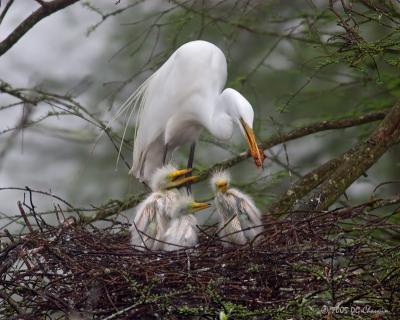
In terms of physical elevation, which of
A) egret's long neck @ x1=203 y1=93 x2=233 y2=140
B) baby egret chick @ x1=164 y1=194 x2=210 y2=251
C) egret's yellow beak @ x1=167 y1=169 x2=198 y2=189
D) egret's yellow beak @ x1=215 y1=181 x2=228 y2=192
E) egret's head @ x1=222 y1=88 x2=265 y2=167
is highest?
egret's long neck @ x1=203 y1=93 x2=233 y2=140

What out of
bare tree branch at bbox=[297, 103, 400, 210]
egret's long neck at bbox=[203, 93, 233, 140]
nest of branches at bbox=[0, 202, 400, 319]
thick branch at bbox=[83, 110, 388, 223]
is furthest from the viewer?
egret's long neck at bbox=[203, 93, 233, 140]

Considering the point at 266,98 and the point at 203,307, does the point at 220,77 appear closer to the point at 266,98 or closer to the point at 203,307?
the point at 203,307

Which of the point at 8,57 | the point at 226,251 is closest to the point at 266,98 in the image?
the point at 8,57

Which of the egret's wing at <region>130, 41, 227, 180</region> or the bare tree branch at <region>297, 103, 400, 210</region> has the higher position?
the egret's wing at <region>130, 41, 227, 180</region>

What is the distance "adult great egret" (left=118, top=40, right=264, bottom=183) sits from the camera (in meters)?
5.33

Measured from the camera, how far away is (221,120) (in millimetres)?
5051

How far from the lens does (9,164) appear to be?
988 cm

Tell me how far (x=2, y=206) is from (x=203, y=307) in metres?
6.36

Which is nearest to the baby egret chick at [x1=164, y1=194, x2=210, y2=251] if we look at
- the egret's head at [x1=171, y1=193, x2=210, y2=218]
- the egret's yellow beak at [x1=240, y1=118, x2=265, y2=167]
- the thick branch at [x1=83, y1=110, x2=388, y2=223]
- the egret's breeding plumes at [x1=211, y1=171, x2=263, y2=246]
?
the egret's head at [x1=171, y1=193, x2=210, y2=218]

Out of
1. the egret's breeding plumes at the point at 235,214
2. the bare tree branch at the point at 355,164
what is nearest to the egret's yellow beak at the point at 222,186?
the egret's breeding plumes at the point at 235,214

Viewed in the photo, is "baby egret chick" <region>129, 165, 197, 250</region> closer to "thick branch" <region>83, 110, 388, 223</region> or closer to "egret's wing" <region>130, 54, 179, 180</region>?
"thick branch" <region>83, 110, 388, 223</region>

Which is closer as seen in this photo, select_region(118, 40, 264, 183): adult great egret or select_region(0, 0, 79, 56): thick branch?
select_region(0, 0, 79, 56): thick branch

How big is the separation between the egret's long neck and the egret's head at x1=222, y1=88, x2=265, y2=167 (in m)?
0.04

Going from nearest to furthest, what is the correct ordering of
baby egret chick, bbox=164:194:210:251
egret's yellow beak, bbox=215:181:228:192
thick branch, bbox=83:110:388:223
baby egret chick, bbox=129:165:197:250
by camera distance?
baby egret chick, bbox=164:194:210:251 → baby egret chick, bbox=129:165:197:250 → egret's yellow beak, bbox=215:181:228:192 → thick branch, bbox=83:110:388:223
